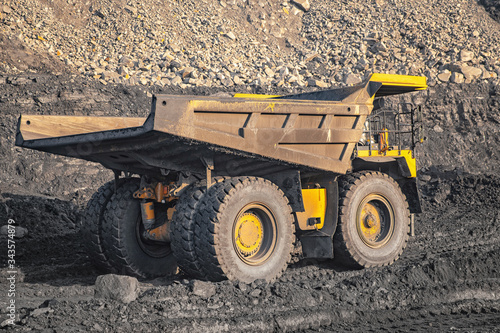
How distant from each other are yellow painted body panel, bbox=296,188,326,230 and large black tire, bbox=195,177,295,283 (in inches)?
18.9

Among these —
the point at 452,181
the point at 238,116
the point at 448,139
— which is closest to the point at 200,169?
the point at 238,116

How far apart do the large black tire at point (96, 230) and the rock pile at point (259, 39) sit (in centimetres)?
1027

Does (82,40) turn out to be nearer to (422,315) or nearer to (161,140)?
(161,140)

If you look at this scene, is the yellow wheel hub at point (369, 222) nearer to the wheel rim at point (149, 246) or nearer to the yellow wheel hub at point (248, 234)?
the yellow wheel hub at point (248, 234)

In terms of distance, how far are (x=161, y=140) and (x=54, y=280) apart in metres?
2.73

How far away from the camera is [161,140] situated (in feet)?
18.1

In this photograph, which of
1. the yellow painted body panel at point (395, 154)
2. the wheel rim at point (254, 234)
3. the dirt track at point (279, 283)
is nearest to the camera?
the dirt track at point (279, 283)

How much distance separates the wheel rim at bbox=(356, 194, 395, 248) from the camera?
7414 millimetres

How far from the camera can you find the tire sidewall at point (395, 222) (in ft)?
23.6

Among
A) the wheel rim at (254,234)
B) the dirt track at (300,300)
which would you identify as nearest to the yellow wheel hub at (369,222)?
the dirt track at (300,300)

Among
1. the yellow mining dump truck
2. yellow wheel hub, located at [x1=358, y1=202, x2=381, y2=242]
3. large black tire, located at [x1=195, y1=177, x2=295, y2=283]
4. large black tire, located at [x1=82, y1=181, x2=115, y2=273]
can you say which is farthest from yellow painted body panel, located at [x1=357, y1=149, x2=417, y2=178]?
large black tire, located at [x1=82, y1=181, x2=115, y2=273]

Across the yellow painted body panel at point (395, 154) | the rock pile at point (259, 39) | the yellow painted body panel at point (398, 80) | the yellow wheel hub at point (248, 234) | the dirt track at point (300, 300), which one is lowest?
the dirt track at point (300, 300)

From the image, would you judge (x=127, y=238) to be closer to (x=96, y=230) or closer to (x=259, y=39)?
(x=96, y=230)

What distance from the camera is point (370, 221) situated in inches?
296
